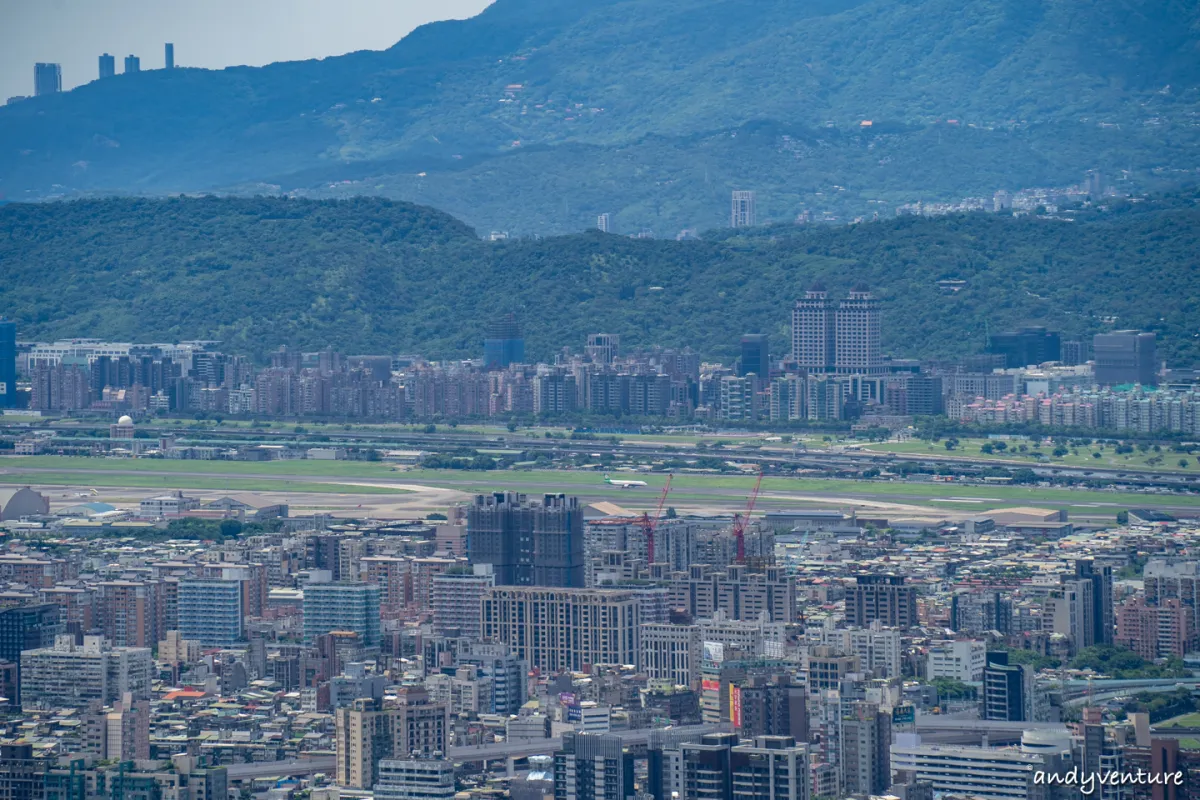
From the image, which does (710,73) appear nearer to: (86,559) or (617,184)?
(617,184)

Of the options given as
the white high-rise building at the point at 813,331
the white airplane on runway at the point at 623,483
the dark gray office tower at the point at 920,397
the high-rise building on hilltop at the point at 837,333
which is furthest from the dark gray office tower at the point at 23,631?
the white high-rise building at the point at 813,331

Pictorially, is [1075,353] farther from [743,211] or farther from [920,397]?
[743,211]

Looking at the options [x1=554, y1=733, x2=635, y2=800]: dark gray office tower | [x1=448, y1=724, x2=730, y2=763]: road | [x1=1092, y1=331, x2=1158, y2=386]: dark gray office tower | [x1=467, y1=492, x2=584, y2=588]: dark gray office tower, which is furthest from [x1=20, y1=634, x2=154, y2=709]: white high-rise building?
[x1=1092, y1=331, x2=1158, y2=386]: dark gray office tower

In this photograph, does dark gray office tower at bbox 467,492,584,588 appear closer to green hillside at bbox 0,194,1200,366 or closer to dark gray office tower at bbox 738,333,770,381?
dark gray office tower at bbox 738,333,770,381

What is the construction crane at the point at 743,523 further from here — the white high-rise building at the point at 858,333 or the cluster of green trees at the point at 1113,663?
the white high-rise building at the point at 858,333

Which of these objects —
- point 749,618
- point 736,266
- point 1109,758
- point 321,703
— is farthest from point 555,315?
point 1109,758
